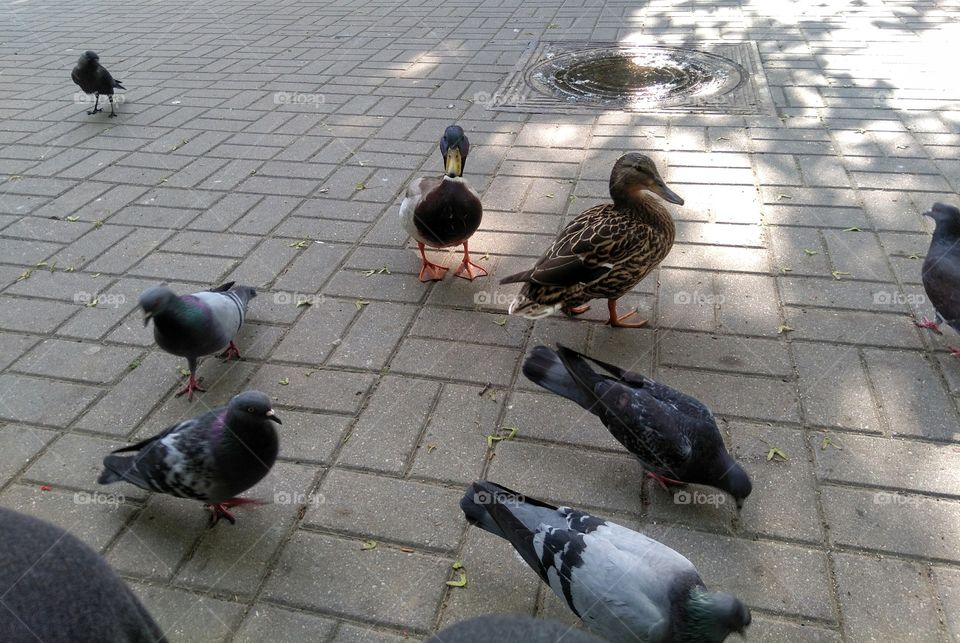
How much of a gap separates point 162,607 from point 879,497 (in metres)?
2.97

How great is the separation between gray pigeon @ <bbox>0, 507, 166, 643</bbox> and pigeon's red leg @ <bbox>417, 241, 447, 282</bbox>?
3.07 metres

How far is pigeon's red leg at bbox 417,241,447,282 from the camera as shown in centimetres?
427

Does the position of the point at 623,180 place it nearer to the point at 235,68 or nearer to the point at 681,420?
the point at 681,420

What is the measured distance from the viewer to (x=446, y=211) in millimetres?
3947

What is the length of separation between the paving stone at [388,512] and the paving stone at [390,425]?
109mm

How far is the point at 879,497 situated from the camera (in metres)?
2.65

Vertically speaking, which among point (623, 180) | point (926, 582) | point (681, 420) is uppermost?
point (623, 180)

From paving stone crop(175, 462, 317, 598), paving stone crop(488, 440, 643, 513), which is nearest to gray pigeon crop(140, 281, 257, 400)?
paving stone crop(175, 462, 317, 598)

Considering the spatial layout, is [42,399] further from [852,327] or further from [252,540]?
[852,327]

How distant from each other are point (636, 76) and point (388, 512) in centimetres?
612

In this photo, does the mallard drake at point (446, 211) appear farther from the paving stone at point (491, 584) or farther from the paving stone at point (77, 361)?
the paving stone at point (491, 584)

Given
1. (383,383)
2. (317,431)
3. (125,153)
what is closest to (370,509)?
(317,431)

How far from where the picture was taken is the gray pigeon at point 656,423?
8.49 feet

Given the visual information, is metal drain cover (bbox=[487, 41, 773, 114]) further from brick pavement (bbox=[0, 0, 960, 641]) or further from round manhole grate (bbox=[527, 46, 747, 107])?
brick pavement (bbox=[0, 0, 960, 641])
